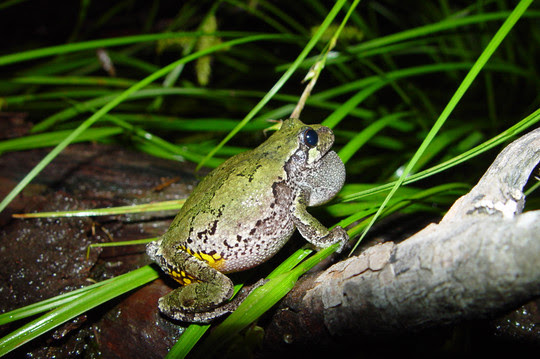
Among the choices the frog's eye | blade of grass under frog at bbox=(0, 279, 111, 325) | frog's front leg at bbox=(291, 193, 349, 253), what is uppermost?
the frog's eye

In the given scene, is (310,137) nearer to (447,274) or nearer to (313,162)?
(313,162)

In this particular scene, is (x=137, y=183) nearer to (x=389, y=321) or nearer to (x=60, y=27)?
(x=389, y=321)

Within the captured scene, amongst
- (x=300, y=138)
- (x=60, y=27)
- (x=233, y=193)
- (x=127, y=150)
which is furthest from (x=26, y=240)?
(x=60, y=27)

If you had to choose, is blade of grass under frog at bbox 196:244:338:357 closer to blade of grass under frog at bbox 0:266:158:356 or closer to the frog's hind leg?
the frog's hind leg

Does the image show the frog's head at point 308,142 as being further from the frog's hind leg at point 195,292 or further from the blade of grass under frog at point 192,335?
the frog's hind leg at point 195,292

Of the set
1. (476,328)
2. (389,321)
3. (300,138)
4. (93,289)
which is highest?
(300,138)

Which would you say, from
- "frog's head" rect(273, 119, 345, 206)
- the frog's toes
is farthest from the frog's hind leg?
"frog's head" rect(273, 119, 345, 206)

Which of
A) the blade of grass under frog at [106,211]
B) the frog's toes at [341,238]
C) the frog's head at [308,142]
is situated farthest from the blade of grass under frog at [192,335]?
the blade of grass under frog at [106,211]

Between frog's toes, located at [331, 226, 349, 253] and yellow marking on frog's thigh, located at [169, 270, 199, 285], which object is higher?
frog's toes, located at [331, 226, 349, 253]
